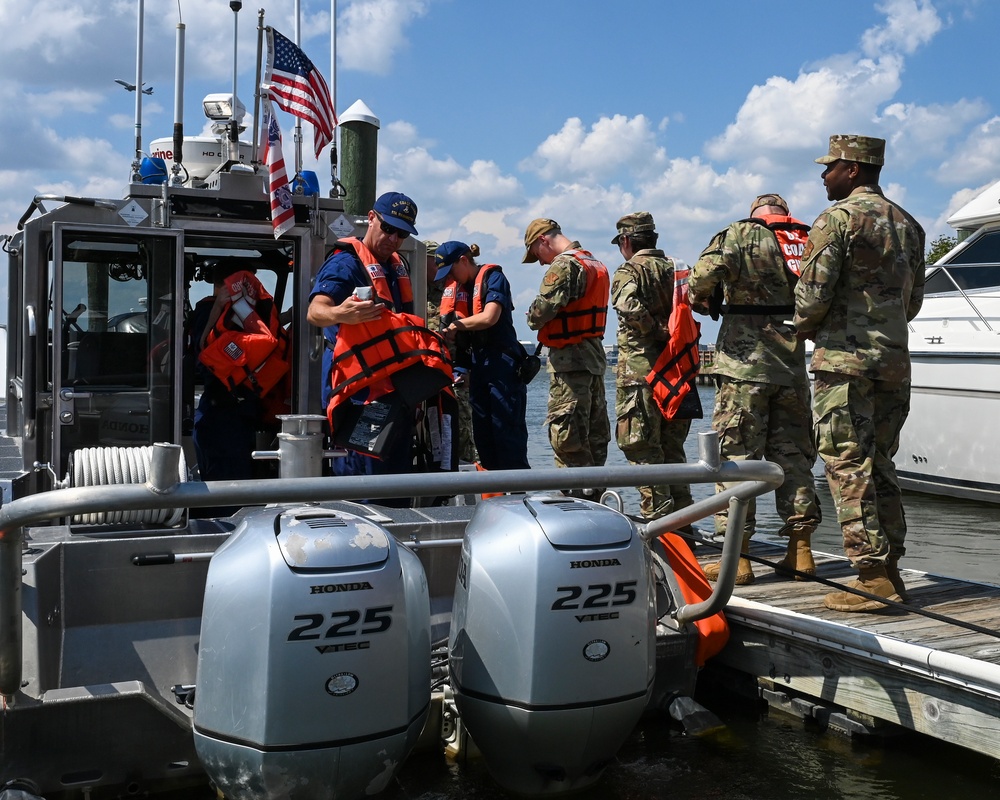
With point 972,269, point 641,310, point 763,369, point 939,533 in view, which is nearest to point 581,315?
point 641,310

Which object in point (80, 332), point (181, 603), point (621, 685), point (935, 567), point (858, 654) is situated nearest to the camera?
point (621, 685)

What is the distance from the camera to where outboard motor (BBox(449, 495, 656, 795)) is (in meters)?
2.98

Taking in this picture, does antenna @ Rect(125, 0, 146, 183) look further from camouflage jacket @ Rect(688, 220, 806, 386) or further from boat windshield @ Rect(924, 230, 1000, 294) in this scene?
boat windshield @ Rect(924, 230, 1000, 294)

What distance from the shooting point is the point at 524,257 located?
723cm

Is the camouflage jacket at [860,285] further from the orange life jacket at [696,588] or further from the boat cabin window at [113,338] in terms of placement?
the boat cabin window at [113,338]

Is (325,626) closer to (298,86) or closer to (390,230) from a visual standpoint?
(390,230)

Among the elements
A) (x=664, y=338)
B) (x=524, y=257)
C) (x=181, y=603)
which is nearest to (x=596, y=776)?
(x=181, y=603)

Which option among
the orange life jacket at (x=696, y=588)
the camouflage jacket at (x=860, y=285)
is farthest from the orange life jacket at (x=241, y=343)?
the camouflage jacket at (x=860, y=285)

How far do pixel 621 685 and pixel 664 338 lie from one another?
11.8 feet

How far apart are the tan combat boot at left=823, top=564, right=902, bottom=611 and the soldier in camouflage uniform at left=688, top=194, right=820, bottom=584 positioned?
1.84ft

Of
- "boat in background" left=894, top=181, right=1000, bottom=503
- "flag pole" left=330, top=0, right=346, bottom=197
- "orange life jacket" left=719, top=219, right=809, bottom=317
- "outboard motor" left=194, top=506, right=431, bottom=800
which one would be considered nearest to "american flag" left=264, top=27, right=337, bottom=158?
"flag pole" left=330, top=0, right=346, bottom=197

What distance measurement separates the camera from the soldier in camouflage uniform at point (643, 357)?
6246 millimetres

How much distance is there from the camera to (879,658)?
12.8 ft

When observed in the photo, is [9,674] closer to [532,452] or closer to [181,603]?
[181,603]
